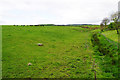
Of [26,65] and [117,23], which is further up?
[117,23]

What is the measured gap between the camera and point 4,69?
10117 mm

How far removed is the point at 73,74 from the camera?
8.97 m

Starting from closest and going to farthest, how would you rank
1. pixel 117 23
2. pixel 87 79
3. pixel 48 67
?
pixel 87 79
pixel 48 67
pixel 117 23

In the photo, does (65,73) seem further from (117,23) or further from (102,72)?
(117,23)

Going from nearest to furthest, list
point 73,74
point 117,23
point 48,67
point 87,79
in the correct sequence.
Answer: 1. point 87,79
2. point 73,74
3. point 48,67
4. point 117,23

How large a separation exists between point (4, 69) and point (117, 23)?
85.4 ft

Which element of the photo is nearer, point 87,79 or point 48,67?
point 87,79

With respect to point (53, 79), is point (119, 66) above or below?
above

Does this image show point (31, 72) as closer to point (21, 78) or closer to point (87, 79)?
point (21, 78)

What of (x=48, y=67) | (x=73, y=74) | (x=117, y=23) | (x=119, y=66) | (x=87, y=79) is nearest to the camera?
(x=87, y=79)

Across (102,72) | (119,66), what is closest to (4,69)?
(102,72)

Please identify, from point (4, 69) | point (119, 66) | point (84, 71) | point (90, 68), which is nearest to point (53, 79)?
point (84, 71)

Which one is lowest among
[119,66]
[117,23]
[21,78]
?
[21,78]

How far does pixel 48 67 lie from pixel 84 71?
3748 millimetres
